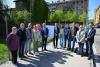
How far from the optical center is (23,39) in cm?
1461

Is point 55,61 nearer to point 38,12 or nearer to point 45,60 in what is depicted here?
point 45,60

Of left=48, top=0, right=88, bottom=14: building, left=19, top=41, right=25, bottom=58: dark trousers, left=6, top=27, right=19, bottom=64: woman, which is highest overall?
left=48, top=0, right=88, bottom=14: building

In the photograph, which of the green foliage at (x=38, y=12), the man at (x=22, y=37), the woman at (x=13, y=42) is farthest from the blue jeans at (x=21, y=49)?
the green foliage at (x=38, y=12)

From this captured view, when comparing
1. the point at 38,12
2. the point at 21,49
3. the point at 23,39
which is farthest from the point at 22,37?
the point at 38,12

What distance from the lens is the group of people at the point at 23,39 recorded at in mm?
12727

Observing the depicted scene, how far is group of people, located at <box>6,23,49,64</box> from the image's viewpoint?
501 inches

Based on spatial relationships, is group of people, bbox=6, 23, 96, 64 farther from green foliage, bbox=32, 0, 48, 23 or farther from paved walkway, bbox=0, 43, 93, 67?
green foliage, bbox=32, 0, 48, 23

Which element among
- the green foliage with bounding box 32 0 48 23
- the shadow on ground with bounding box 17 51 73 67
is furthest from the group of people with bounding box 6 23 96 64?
the green foliage with bounding box 32 0 48 23

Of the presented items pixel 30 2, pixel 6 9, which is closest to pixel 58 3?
pixel 30 2

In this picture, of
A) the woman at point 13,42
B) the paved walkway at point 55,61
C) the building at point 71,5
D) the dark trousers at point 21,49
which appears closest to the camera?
the woman at point 13,42

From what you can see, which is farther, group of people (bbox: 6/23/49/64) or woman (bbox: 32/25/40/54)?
woman (bbox: 32/25/40/54)

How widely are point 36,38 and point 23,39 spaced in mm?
2352

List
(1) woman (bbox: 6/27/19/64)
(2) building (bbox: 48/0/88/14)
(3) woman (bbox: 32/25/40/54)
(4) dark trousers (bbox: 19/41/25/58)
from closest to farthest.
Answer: (1) woman (bbox: 6/27/19/64) < (4) dark trousers (bbox: 19/41/25/58) < (3) woman (bbox: 32/25/40/54) < (2) building (bbox: 48/0/88/14)

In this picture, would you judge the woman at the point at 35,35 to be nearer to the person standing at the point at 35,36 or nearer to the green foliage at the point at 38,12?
the person standing at the point at 35,36
